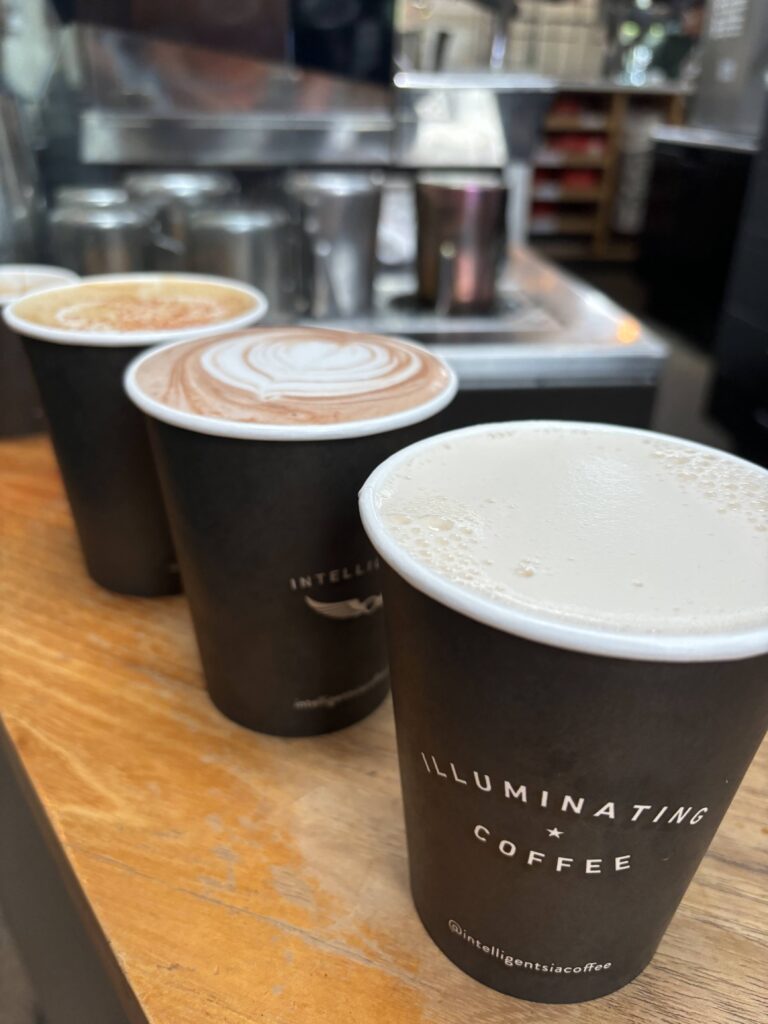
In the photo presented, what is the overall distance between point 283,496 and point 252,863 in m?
0.24

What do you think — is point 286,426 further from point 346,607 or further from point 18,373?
point 18,373

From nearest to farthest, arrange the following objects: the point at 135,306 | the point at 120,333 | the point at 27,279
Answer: the point at 120,333, the point at 135,306, the point at 27,279

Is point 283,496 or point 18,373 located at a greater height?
point 283,496

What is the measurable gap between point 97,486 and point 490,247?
94 centimetres

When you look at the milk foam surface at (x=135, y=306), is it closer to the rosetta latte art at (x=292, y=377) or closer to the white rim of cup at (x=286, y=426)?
the rosetta latte art at (x=292, y=377)

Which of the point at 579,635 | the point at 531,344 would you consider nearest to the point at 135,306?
the point at 579,635

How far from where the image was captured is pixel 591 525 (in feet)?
1.34

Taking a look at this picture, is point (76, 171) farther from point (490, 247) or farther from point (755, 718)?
point (755, 718)

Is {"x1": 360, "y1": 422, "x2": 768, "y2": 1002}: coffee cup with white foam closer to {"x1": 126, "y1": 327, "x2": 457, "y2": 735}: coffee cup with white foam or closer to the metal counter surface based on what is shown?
{"x1": 126, "y1": 327, "x2": 457, "y2": 735}: coffee cup with white foam

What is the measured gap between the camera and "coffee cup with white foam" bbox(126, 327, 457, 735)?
52 cm

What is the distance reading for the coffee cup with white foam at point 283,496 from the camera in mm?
523

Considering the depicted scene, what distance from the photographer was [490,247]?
1466 mm

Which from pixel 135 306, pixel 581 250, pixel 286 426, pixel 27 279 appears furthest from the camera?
pixel 581 250

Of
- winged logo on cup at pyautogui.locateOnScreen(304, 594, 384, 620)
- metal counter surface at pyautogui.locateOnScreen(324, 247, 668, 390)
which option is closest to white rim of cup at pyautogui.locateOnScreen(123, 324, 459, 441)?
winged logo on cup at pyautogui.locateOnScreen(304, 594, 384, 620)
